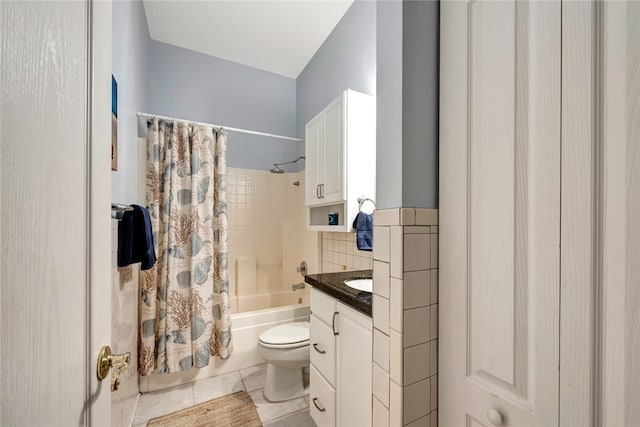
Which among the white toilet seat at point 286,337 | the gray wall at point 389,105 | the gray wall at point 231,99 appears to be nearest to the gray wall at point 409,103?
the gray wall at point 389,105

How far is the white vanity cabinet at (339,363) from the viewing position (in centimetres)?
92

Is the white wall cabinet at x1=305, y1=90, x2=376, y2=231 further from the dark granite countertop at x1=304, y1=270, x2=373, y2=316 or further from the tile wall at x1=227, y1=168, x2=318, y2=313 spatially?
the tile wall at x1=227, y1=168, x2=318, y2=313

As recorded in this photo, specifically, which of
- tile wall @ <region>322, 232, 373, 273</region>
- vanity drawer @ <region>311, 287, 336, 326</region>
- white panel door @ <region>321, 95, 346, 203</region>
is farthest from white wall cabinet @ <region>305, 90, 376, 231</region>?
vanity drawer @ <region>311, 287, 336, 326</region>

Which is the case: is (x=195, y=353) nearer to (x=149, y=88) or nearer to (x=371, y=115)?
(x=371, y=115)

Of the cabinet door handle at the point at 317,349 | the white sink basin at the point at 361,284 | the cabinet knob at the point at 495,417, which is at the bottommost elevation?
the cabinet door handle at the point at 317,349

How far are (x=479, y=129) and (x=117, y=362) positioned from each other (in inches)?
38.9

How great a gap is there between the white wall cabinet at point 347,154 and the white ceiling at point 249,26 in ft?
2.97

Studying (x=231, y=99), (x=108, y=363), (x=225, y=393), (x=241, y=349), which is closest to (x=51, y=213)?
(x=108, y=363)

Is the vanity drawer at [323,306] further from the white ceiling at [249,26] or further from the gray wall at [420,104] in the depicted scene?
the white ceiling at [249,26]

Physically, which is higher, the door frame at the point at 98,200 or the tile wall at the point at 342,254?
the door frame at the point at 98,200

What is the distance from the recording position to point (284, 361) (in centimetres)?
163

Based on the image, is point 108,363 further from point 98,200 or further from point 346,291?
point 346,291

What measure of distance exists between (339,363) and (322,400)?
30cm

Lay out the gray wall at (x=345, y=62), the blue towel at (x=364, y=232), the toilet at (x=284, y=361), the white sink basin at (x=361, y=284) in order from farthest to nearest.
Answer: the gray wall at (x=345, y=62), the toilet at (x=284, y=361), the blue towel at (x=364, y=232), the white sink basin at (x=361, y=284)
